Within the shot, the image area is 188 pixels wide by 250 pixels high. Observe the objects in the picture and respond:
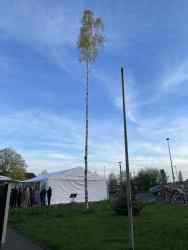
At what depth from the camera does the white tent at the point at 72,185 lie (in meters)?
30.3

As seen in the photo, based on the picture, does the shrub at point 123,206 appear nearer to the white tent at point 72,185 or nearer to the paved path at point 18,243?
the paved path at point 18,243

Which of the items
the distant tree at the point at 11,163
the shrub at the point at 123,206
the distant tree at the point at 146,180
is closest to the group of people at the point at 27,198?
the shrub at the point at 123,206

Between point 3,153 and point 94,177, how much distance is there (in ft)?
176

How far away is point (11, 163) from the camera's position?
79.9m

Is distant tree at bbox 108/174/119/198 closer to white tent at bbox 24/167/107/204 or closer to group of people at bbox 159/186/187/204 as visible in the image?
white tent at bbox 24/167/107/204

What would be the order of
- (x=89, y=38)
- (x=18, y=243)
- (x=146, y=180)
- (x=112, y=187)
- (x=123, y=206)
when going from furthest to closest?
(x=112, y=187), (x=146, y=180), (x=89, y=38), (x=123, y=206), (x=18, y=243)

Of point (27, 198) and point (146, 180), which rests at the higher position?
point (146, 180)

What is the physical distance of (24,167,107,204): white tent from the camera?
3025 cm

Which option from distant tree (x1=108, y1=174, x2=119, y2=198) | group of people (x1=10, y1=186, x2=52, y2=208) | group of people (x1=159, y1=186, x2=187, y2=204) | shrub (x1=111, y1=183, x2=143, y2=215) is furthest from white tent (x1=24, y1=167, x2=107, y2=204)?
shrub (x1=111, y1=183, x2=143, y2=215)

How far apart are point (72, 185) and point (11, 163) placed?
171 ft

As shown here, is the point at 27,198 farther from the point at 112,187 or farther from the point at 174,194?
the point at 112,187

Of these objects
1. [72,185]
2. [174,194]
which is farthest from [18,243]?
[72,185]

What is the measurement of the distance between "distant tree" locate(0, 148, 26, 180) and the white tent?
48.9 metres

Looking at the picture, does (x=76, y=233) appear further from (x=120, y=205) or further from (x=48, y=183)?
(x=48, y=183)
